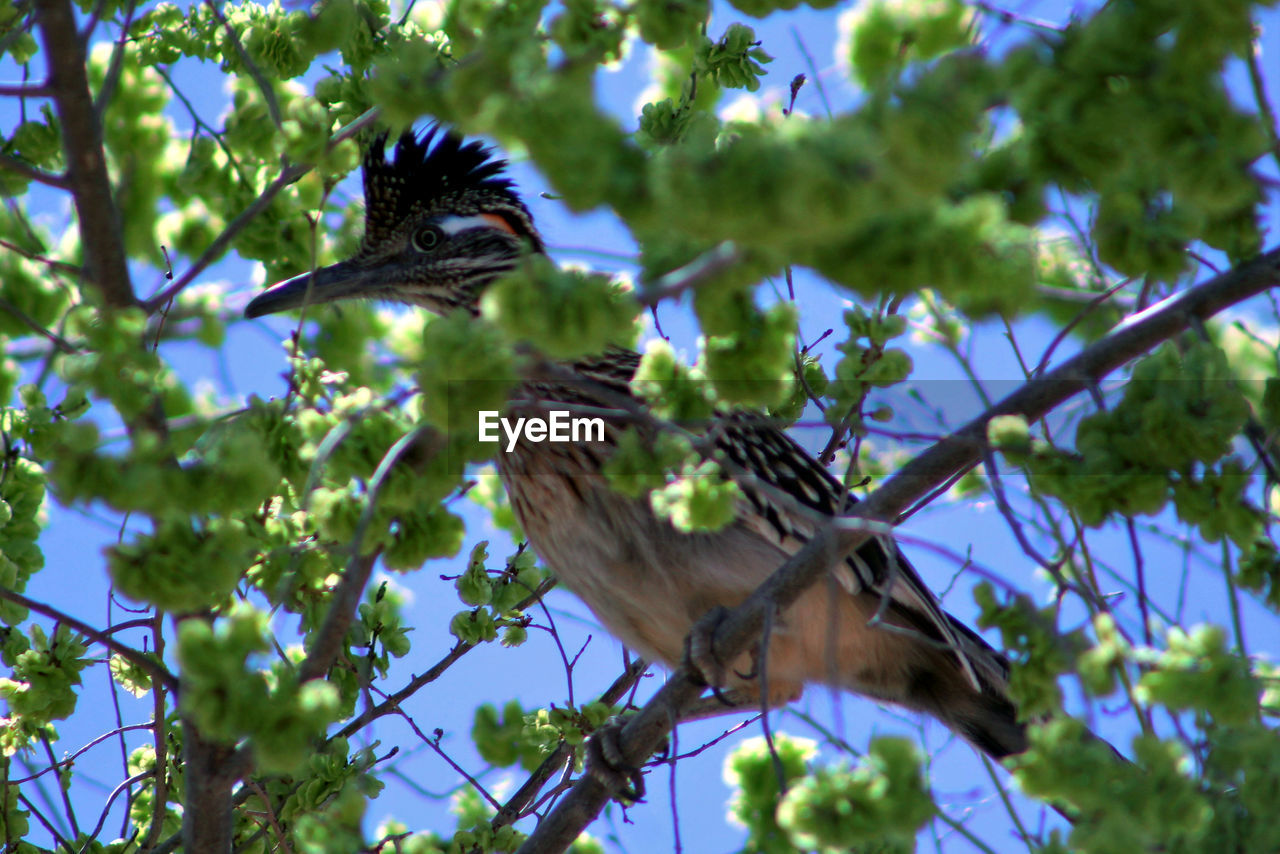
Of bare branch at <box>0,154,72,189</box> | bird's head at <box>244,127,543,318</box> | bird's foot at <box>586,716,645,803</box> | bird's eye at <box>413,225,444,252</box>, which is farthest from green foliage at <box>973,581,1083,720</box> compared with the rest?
bird's eye at <box>413,225,444,252</box>

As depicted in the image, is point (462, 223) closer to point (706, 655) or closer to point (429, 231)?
point (429, 231)

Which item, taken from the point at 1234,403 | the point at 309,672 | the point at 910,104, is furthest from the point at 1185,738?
the point at 309,672

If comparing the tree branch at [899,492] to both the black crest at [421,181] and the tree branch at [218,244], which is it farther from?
the black crest at [421,181]

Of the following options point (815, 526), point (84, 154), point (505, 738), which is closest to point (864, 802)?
point (84, 154)

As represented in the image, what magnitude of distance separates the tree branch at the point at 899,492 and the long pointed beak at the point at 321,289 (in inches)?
64.4

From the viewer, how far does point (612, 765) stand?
3402mm

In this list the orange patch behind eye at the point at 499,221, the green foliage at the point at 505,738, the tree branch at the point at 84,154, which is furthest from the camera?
the orange patch behind eye at the point at 499,221

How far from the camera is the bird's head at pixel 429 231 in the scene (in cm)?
452

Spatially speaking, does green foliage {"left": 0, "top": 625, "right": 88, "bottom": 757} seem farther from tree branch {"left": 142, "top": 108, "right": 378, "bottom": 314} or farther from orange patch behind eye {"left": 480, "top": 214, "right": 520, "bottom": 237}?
orange patch behind eye {"left": 480, "top": 214, "right": 520, "bottom": 237}

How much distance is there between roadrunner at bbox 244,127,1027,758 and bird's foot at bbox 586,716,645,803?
40 cm

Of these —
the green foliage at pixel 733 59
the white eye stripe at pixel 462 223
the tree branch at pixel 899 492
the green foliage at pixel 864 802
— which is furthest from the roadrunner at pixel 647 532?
the green foliage at pixel 864 802

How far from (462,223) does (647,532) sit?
1583mm

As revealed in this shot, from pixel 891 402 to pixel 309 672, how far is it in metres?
2.47

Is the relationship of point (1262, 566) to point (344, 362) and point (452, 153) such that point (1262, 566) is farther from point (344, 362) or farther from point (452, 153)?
point (452, 153)
